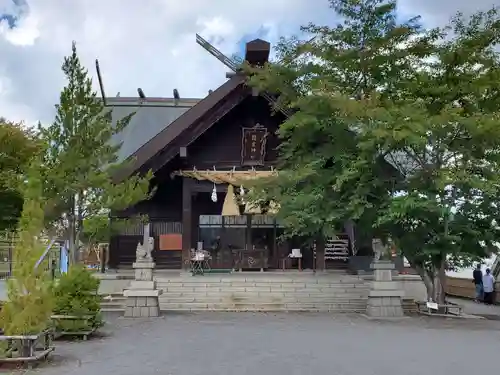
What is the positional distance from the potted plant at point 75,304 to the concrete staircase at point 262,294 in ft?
17.1

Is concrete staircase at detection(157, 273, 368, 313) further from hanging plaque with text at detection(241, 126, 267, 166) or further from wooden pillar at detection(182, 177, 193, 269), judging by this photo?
hanging plaque with text at detection(241, 126, 267, 166)

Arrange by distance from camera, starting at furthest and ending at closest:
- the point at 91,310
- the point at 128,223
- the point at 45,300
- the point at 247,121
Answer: the point at 247,121 → the point at 128,223 → the point at 91,310 → the point at 45,300

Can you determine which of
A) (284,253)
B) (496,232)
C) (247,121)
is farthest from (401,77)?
Result: (284,253)

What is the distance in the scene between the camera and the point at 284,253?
20.3 metres

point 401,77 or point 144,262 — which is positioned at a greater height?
point 401,77

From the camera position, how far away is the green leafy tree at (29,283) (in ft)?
25.7

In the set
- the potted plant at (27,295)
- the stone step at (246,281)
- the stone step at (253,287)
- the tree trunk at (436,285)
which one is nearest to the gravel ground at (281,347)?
the potted plant at (27,295)

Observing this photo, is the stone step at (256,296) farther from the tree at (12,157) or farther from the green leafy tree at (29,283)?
the green leafy tree at (29,283)

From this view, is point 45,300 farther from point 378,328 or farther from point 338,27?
point 338,27

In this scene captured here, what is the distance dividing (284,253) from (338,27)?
8265 mm

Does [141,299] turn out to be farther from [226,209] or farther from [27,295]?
[27,295]

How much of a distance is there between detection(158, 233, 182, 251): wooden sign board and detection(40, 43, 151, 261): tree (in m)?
4.20

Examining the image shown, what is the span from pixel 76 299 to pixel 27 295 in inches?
103

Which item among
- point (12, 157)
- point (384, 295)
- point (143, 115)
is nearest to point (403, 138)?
point (384, 295)
